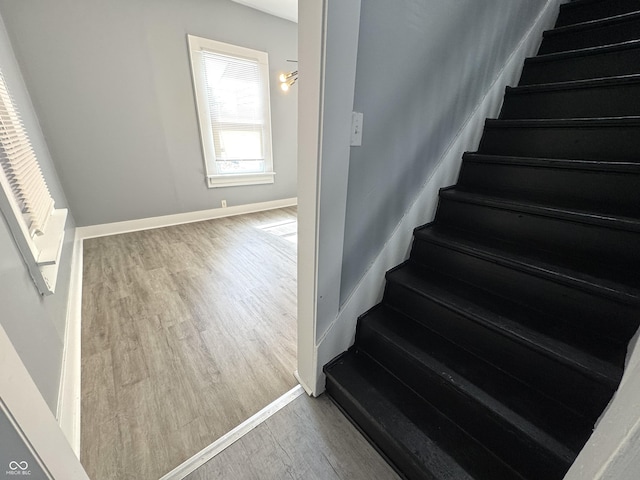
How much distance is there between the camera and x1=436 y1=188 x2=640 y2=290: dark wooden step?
0.91 meters

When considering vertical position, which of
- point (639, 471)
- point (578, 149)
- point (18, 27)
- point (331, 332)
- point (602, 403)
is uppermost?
point (18, 27)

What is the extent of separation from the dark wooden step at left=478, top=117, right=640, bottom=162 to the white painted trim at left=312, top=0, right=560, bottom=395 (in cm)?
12

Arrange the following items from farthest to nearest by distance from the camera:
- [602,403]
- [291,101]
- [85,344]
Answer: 1. [291,101]
2. [85,344]
3. [602,403]

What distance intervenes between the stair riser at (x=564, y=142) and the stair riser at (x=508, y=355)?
1007mm

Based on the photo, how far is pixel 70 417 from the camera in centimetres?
107

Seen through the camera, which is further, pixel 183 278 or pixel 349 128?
pixel 183 278

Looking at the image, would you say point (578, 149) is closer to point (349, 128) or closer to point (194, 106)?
point (349, 128)

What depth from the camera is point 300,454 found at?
1006mm

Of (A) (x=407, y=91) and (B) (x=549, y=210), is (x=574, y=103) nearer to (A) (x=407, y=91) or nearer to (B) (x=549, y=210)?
(B) (x=549, y=210)

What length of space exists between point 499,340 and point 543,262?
386mm

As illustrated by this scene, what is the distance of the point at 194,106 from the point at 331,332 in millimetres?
3555

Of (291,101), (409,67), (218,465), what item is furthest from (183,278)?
(291,101)

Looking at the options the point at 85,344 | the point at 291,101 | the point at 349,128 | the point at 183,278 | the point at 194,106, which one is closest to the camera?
the point at 349,128

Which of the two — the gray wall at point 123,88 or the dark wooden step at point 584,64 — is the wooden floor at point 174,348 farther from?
the dark wooden step at point 584,64
